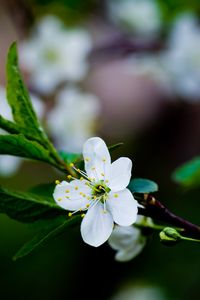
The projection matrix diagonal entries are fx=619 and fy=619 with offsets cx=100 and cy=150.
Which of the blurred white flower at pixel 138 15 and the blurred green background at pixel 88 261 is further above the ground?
the blurred white flower at pixel 138 15

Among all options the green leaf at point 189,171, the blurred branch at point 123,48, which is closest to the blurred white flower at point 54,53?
the blurred branch at point 123,48

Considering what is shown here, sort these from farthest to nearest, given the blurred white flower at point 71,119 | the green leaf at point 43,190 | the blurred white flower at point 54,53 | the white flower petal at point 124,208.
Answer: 1. the blurred white flower at point 54,53
2. the blurred white flower at point 71,119
3. the green leaf at point 43,190
4. the white flower petal at point 124,208

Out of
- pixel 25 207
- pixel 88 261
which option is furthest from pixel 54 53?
pixel 25 207

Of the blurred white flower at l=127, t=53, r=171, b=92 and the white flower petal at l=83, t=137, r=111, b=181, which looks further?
the blurred white flower at l=127, t=53, r=171, b=92

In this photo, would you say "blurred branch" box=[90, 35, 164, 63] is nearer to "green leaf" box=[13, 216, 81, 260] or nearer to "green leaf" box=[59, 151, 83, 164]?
"green leaf" box=[59, 151, 83, 164]

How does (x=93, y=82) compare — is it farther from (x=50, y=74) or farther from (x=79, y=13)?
(x=50, y=74)

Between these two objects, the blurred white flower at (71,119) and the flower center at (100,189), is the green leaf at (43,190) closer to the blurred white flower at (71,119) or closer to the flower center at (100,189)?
the flower center at (100,189)

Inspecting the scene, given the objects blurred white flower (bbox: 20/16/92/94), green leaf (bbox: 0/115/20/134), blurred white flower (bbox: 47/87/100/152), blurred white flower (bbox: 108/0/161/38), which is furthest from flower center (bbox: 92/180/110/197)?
blurred white flower (bbox: 108/0/161/38)
